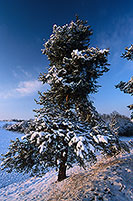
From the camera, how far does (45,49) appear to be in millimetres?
5977

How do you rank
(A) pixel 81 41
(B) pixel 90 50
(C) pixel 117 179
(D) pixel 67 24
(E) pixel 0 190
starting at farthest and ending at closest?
(E) pixel 0 190, (A) pixel 81 41, (D) pixel 67 24, (B) pixel 90 50, (C) pixel 117 179

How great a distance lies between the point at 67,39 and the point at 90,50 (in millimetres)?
1971

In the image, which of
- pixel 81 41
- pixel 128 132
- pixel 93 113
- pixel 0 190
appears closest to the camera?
pixel 93 113

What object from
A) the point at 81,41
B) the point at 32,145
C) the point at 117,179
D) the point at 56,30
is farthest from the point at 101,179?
the point at 56,30

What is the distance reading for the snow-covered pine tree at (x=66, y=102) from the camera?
4000 mm

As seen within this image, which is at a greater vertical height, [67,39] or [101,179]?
[67,39]

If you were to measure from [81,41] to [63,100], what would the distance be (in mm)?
3807

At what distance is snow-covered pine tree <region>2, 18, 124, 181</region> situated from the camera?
13.1 feet

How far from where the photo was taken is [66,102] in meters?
5.45

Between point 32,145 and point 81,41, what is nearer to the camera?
point 32,145

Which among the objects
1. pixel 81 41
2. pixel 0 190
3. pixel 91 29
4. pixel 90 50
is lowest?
pixel 0 190

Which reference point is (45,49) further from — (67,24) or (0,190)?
(0,190)

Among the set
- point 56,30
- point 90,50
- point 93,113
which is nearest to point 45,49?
point 56,30

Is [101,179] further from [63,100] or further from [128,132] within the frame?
[128,132]
